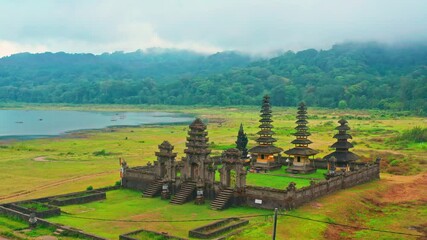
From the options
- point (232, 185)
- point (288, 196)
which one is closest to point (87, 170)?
point (232, 185)

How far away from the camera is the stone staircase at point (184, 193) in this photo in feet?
124

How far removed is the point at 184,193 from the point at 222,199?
3.63 m

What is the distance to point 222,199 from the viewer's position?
36125 millimetres

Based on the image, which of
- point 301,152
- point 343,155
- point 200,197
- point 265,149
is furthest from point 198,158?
point 343,155

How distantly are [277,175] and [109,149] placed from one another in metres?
39.4

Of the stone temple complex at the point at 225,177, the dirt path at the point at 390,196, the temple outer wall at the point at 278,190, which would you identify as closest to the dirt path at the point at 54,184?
the stone temple complex at the point at 225,177

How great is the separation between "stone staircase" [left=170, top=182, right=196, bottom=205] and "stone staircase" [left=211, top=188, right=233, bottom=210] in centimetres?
244

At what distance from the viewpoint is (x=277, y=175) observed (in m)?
46.8

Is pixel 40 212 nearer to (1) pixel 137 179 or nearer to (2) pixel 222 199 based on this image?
(1) pixel 137 179

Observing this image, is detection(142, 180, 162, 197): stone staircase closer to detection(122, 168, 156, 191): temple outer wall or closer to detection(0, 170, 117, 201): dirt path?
detection(122, 168, 156, 191): temple outer wall

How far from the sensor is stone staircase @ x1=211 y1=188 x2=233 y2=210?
35625mm

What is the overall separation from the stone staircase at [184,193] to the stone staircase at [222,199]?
244cm

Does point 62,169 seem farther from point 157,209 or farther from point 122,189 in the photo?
point 157,209

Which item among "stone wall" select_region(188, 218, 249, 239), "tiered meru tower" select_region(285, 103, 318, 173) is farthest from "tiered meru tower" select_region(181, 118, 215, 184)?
"tiered meru tower" select_region(285, 103, 318, 173)
